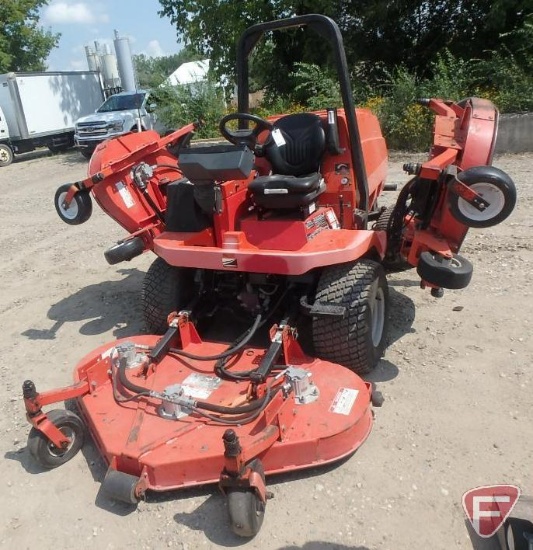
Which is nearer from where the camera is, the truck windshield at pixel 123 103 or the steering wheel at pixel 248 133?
the steering wheel at pixel 248 133

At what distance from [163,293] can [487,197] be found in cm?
208

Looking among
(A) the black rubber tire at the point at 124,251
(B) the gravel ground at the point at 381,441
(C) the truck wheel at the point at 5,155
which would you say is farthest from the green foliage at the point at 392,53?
(A) the black rubber tire at the point at 124,251

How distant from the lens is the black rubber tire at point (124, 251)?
12.4 ft

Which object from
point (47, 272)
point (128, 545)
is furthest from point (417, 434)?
point (47, 272)

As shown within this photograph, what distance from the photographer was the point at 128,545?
7.64 ft

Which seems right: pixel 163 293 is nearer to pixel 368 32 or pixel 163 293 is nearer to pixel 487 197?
pixel 487 197

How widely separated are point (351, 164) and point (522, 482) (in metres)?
2.15

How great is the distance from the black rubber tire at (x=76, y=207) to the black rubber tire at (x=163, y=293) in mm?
740

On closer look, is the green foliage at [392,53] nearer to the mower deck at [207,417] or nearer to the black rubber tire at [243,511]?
the mower deck at [207,417]

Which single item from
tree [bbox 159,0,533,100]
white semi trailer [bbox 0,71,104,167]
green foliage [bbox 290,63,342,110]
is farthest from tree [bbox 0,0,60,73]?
green foliage [bbox 290,63,342,110]

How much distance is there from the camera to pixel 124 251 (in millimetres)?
3805

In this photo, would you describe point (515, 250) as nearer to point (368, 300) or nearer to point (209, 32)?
point (368, 300)

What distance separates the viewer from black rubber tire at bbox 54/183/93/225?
3.93 meters

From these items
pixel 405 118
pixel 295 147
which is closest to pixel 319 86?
pixel 405 118
